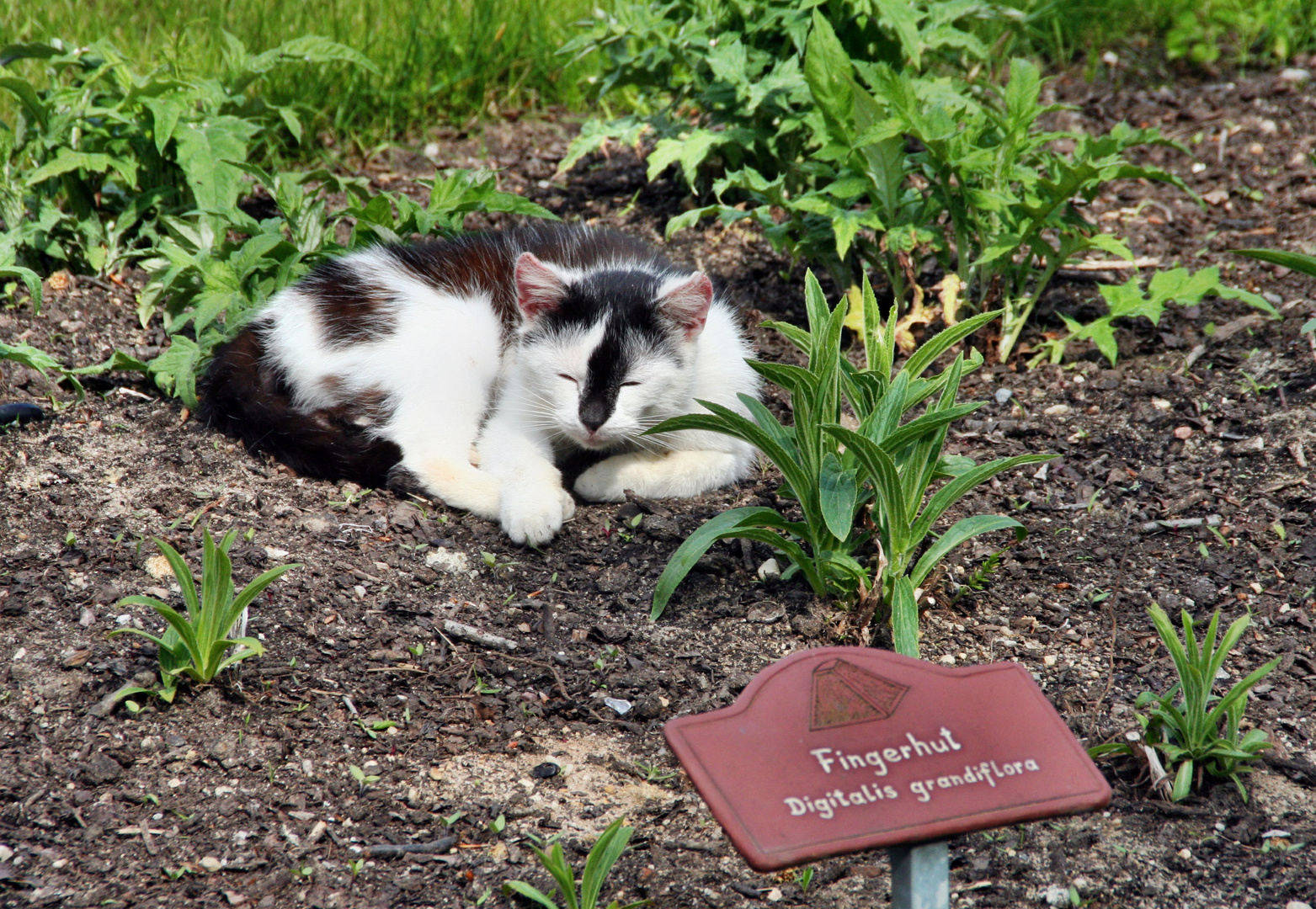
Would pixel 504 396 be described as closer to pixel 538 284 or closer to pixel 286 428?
pixel 538 284

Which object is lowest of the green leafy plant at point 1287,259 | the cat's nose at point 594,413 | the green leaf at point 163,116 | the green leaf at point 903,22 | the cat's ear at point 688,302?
the cat's nose at point 594,413

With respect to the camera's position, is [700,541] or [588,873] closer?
[588,873]

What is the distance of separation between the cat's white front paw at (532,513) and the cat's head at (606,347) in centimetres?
19

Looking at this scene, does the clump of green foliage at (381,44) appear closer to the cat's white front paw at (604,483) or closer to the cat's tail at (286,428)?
the cat's tail at (286,428)

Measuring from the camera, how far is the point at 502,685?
7.89ft

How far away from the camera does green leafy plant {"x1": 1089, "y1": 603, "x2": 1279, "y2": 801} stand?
2012 millimetres

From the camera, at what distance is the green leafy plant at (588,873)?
5.61 ft

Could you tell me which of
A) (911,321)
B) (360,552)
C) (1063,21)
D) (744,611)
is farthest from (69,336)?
(1063,21)

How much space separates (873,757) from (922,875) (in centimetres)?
18

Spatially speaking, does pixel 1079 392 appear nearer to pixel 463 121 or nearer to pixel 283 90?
pixel 463 121

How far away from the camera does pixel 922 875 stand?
1479 millimetres

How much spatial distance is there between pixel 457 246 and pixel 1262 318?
2.88 meters

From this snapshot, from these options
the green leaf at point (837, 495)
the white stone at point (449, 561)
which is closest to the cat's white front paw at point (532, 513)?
the white stone at point (449, 561)

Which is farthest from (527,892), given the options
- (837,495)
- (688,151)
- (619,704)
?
(688,151)
